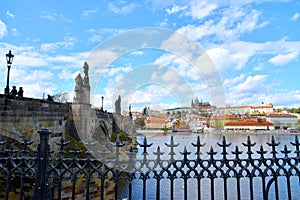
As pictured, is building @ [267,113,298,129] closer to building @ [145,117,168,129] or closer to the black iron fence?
building @ [145,117,168,129]

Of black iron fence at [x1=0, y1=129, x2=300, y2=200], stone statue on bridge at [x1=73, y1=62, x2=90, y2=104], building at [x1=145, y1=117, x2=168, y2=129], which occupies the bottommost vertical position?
black iron fence at [x1=0, y1=129, x2=300, y2=200]

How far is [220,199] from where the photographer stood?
11766 millimetres

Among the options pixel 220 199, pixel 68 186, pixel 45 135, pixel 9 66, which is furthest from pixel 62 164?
pixel 220 199

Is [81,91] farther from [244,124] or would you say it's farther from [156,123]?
[244,124]

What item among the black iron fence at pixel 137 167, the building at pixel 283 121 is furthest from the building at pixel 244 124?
the black iron fence at pixel 137 167

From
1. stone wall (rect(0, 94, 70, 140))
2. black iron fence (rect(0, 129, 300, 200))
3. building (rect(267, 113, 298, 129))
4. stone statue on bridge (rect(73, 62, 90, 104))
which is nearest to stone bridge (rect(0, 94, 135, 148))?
stone wall (rect(0, 94, 70, 140))

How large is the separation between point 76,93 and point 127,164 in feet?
44.2

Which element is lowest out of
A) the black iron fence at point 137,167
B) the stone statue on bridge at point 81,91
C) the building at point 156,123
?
the black iron fence at point 137,167

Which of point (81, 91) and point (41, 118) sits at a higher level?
point (81, 91)

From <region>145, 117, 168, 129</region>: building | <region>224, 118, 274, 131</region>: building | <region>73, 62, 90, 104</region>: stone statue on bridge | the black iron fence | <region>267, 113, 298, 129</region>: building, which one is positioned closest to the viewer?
the black iron fence

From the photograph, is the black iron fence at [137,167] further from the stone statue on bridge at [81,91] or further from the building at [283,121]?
the building at [283,121]

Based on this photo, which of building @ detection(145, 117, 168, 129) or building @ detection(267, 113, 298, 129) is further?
building @ detection(267, 113, 298, 129)

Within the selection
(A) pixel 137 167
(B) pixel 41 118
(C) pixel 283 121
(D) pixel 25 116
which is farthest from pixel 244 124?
(C) pixel 283 121

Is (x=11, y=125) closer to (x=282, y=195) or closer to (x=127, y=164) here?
(x=127, y=164)
